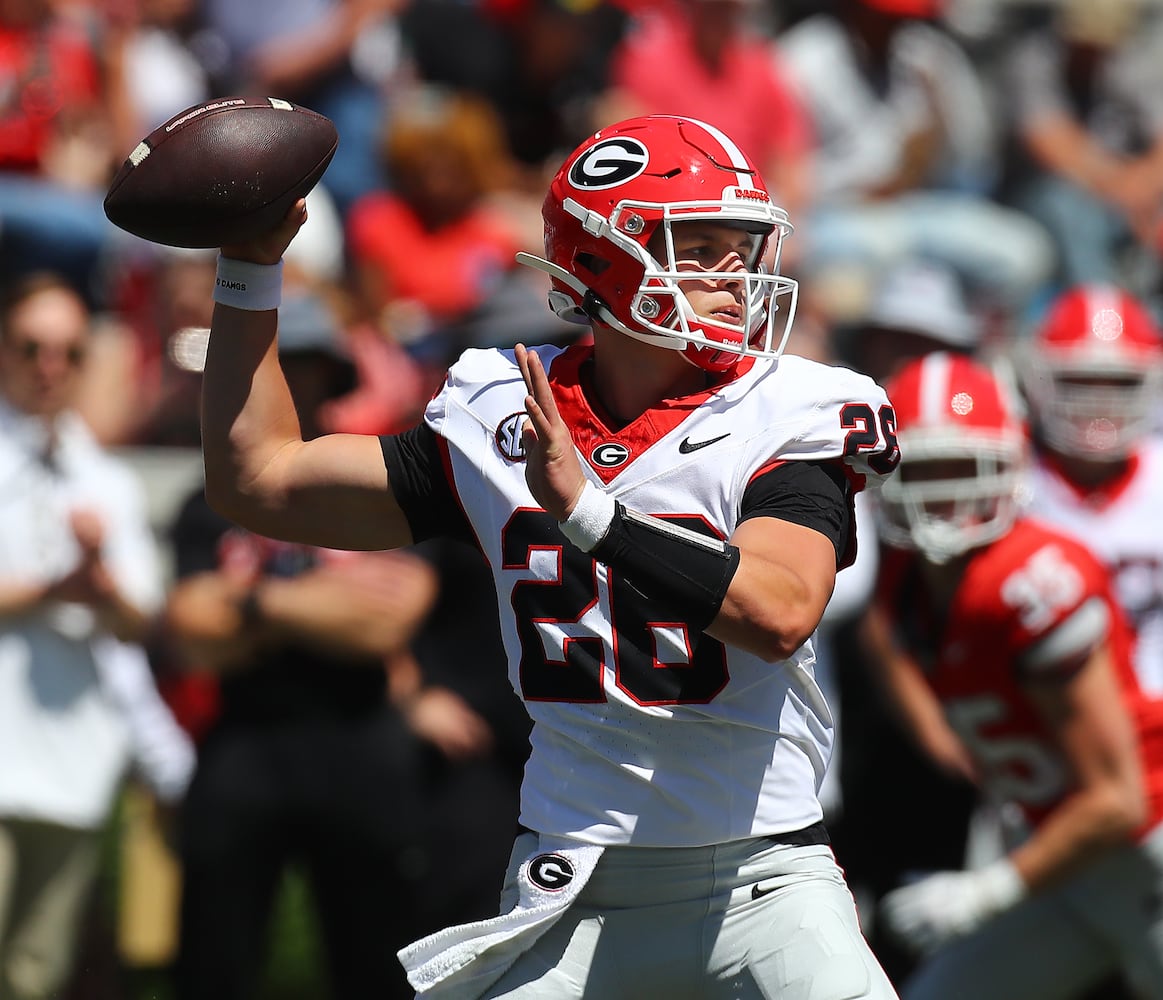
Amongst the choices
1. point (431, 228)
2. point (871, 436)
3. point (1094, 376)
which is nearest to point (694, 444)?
point (871, 436)

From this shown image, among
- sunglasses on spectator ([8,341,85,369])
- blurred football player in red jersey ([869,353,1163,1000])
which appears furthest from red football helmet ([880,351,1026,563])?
sunglasses on spectator ([8,341,85,369])

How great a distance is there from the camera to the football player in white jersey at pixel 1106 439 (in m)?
5.28

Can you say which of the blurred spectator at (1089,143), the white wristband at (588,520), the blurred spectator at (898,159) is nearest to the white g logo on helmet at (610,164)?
the white wristband at (588,520)

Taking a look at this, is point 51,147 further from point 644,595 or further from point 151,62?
point 644,595

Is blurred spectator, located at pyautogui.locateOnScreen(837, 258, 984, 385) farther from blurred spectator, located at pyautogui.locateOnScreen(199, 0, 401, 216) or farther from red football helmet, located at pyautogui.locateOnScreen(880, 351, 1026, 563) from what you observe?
blurred spectator, located at pyautogui.locateOnScreen(199, 0, 401, 216)

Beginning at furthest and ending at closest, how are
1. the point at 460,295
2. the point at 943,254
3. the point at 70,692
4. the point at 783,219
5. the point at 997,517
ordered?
the point at 943,254 → the point at 460,295 → the point at 70,692 → the point at 997,517 → the point at 783,219

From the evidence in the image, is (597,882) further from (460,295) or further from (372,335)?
(460,295)

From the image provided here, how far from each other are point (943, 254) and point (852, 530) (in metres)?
4.92

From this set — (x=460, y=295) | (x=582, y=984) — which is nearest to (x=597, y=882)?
(x=582, y=984)

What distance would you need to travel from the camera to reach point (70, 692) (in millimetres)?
5078

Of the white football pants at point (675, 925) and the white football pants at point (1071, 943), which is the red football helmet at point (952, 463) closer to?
the white football pants at point (1071, 943)

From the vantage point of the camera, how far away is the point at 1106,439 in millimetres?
5512

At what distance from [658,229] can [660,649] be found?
0.69 m

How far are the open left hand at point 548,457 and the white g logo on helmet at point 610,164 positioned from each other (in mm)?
503
